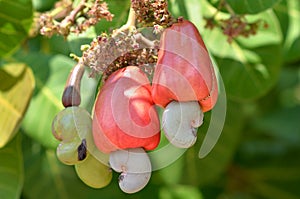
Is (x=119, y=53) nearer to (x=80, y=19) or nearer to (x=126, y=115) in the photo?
(x=126, y=115)

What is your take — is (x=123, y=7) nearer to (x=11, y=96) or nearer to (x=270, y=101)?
(x=11, y=96)

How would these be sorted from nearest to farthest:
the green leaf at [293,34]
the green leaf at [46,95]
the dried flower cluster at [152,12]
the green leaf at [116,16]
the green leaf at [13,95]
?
1. the dried flower cluster at [152,12]
2. the green leaf at [116,16]
3. the green leaf at [13,95]
4. the green leaf at [46,95]
5. the green leaf at [293,34]

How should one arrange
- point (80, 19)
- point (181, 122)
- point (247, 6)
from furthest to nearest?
point (247, 6)
point (80, 19)
point (181, 122)

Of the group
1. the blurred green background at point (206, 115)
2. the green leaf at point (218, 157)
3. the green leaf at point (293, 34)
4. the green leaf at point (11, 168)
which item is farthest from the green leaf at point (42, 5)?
the green leaf at point (293, 34)

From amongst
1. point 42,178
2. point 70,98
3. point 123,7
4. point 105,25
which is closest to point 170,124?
point 70,98

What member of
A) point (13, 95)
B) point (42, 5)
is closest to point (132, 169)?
point (13, 95)

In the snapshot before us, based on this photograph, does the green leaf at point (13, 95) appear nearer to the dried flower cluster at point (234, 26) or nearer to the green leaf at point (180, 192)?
the dried flower cluster at point (234, 26)

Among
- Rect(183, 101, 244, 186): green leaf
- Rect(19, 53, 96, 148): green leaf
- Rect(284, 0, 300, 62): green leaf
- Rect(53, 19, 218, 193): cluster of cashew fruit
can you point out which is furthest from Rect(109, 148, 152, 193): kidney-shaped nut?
Rect(284, 0, 300, 62): green leaf

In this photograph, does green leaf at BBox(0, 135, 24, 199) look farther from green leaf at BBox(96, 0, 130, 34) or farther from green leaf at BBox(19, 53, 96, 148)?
green leaf at BBox(96, 0, 130, 34)
